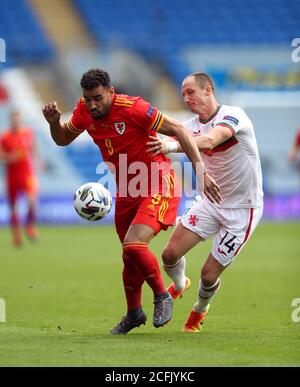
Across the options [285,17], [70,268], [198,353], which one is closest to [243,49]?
[285,17]

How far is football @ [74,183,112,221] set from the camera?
7980 mm

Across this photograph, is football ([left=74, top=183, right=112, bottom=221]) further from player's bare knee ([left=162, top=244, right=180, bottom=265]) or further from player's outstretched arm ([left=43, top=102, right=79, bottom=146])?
player's bare knee ([left=162, top=244, right=180, bottom=265])

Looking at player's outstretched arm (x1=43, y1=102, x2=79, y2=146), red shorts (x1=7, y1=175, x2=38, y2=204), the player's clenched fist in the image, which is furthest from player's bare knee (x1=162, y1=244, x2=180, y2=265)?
red shorts (x1=7, y1=175, x2=38, y2=204)

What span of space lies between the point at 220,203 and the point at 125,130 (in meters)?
1.22

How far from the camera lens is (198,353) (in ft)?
22.4

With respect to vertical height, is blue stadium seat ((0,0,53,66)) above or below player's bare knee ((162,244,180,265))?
above

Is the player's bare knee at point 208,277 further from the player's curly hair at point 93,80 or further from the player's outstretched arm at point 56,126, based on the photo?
the player's curly hair at point 93,80

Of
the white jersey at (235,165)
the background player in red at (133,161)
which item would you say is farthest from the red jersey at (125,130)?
the white jersey at (235,165)

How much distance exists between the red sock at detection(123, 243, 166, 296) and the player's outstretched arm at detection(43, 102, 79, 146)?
1325 millimetres

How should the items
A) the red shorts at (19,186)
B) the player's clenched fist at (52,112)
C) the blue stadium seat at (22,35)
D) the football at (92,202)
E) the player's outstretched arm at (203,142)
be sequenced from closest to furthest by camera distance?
the player's outstretched arm at (203,142)
the football at (92,202)
the player's clenched fist at (52,112)
the red shorts at (19,186)
the blue stadium seat at (22,35)

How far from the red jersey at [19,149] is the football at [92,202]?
1155 centimetres

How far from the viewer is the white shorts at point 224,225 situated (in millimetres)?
8305

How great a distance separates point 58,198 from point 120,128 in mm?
16213
